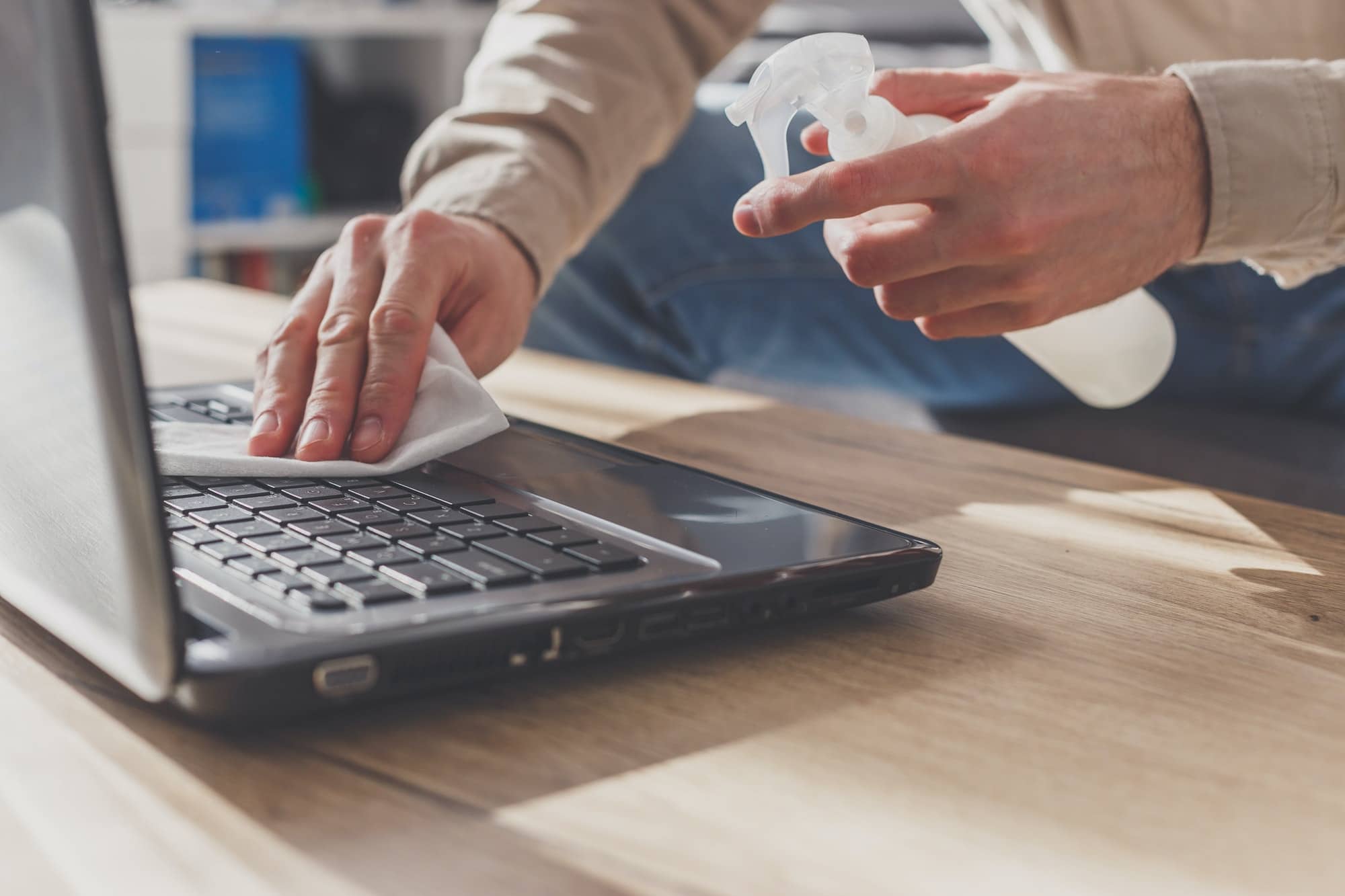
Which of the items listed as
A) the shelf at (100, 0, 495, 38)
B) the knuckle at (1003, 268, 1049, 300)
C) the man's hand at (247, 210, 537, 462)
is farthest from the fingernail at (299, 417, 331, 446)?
the shelf at (100, 0, 495, 38)

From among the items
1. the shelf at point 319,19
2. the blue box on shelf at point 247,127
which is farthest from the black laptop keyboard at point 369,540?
the blue box on shelf at point 247,127

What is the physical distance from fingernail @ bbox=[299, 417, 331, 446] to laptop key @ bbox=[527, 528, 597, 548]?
0.50 ft

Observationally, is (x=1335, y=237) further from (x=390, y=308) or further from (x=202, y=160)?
(x=202, y=160)

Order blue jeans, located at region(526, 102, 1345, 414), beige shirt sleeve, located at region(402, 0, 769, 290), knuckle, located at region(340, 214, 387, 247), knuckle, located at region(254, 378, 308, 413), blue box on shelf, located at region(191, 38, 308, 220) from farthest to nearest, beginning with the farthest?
blue box on shelf, located at region(191, 38, 308, 220)
blue jeans, located at region(526, 102, 1345, 414)
beige shirt sleeve, located at region(402, 0, 769, 290)
knuckle, located at region(340, 214, 387, 247)
knuckle, located at region(254, 378, 308, 413)

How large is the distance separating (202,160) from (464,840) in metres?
2.68

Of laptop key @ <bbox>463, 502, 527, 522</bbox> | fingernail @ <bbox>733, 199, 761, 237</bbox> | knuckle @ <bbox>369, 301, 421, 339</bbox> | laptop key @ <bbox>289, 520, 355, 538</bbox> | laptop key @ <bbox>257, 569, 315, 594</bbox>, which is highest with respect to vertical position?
fingernail @ <bbox>733, 199, 761, 237</bbox>

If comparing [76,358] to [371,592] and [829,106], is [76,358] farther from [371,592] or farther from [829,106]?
[829,106]

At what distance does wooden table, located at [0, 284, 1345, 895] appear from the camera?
1.02ft

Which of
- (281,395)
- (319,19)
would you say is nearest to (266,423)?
(281,395)

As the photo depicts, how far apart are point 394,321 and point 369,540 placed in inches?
8.7

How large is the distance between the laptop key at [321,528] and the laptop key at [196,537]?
27mm

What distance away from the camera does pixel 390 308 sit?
2.09 feet

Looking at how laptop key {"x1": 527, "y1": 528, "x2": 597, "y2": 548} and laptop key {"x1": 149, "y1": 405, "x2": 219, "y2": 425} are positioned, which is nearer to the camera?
laptop key {"x1": 527, "y1": 528, "x2": 597, "y2": 548}

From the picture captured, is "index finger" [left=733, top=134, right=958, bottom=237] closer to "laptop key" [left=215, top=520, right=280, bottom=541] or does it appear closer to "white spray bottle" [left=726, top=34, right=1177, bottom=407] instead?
"white spray bottle" [left=726, top=34, right=1177, bottom=407]
